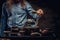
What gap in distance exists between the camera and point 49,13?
5.85 feet

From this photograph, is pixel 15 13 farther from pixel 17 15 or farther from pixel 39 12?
pixel 39 12

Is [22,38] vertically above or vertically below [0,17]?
below

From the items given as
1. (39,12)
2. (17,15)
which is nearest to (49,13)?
(39,12)

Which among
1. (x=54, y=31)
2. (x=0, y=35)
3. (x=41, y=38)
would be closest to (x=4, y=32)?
(x=0, y=35)

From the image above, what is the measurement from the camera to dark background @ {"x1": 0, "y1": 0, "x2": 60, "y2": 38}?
1773mm

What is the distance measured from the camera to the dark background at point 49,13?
5.82 feet

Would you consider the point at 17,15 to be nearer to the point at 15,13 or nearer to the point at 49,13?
the point at 15,13

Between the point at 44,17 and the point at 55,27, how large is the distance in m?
0.13

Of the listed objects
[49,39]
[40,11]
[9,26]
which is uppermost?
[40,11]

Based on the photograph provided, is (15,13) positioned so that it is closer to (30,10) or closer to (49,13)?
(30,10)

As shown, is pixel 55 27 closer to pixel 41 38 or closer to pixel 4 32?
pixel 41 38

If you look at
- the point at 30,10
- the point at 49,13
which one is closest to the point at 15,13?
the point at 30,10

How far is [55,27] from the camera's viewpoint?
1769mm

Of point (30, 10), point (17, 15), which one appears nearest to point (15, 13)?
point (17, 15)
